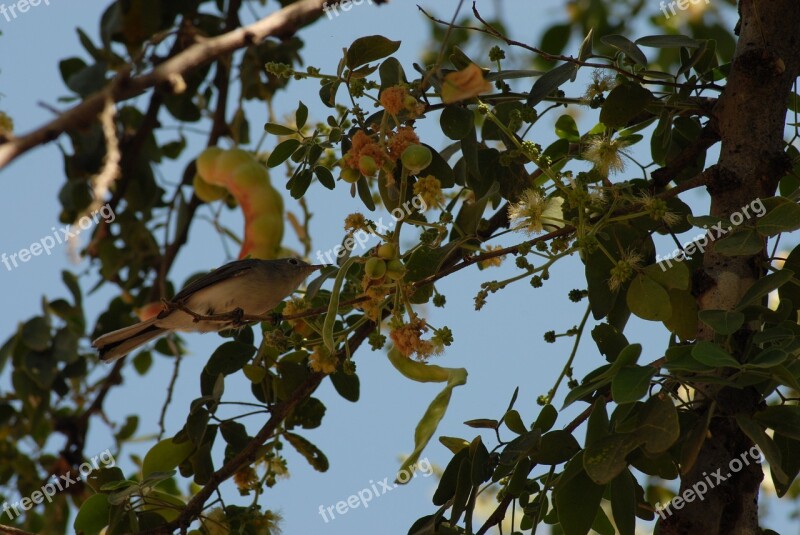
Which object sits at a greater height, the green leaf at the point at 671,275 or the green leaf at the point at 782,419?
the green leaf at the point at 671,275

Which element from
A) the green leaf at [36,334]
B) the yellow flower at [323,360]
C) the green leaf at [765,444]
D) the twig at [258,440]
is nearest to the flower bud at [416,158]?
the yellow flower at [323,360]

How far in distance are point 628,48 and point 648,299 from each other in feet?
1.99

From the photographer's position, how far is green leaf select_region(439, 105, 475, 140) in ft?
7.25

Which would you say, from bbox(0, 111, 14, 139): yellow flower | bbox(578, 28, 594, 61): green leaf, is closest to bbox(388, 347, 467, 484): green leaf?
bbox(578, 28, 594, 61): green leaf

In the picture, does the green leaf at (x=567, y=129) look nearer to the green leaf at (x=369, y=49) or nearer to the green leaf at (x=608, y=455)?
the green leaf at (x=369, y=49)

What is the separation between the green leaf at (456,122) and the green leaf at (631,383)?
75cm

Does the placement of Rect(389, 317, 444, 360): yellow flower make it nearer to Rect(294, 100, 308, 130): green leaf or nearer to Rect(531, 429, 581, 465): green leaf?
Rect(531, 429, 581, 465): green leaf

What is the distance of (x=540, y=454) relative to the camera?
6.55 ft

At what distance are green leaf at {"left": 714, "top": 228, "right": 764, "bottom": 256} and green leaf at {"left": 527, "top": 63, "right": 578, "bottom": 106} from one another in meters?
0.59

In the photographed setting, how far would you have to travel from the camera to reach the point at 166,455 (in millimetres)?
2668

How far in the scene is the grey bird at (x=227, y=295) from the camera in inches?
140

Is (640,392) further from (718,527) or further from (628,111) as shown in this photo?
(628,111)

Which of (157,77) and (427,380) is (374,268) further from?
(157,77)

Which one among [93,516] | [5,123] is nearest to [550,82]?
[93,516]
